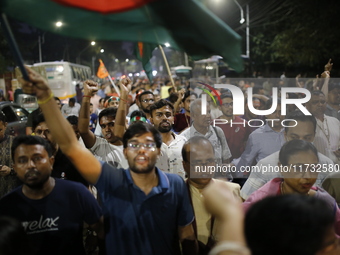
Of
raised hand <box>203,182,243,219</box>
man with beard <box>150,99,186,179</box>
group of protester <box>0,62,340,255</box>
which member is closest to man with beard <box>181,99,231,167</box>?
group of protester <box>0,62,340,255</box>

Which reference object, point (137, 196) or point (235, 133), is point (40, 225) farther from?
point (235, 133)

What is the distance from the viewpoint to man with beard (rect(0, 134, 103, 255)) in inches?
109

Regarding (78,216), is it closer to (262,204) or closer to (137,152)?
(137,152)

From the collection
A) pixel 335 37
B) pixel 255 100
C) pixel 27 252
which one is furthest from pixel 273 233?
pixel 335 37

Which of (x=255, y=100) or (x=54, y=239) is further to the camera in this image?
(x=255, y=100)

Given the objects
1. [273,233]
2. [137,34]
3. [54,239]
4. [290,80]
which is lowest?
[54,239]

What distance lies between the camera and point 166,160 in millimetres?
4441

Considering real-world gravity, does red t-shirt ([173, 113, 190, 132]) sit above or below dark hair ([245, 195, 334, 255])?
below

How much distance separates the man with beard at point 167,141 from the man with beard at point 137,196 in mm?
1454

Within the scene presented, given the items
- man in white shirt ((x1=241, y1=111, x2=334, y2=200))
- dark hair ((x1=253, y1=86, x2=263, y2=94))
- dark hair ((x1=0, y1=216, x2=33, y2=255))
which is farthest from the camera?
dark hair ((x1=253, y1=86, x2=263, y2=94))

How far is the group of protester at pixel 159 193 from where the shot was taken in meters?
1.79

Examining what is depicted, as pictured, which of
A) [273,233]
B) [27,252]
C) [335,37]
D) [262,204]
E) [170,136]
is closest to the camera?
[273,233]

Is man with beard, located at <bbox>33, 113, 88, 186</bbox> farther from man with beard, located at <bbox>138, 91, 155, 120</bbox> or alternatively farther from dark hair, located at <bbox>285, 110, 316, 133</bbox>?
man with beard, located at <bbox>138, 91, 155, 120</bbox>

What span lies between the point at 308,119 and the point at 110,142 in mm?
2120
